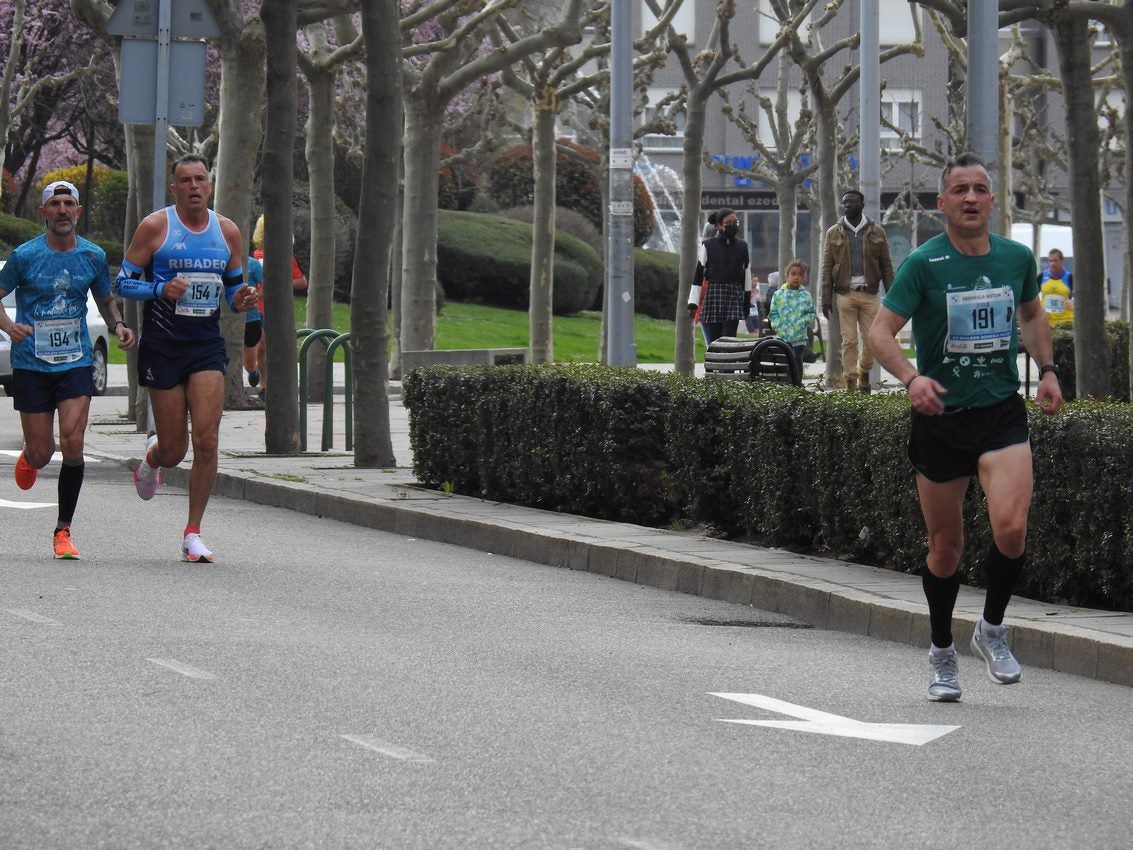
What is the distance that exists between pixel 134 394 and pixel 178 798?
17.0 metres

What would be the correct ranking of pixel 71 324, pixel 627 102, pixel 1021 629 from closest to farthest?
pixel 1021 629
pixel 71 324
pixel 627 102

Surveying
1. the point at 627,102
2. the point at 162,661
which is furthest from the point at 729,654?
the point at 627,102

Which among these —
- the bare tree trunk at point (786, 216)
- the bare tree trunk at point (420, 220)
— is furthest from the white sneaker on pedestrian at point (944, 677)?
the bare tree trunk at point (786, 216)

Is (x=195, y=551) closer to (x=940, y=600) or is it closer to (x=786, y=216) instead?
(x=940, y=600)

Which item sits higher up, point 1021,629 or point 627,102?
point 627,102

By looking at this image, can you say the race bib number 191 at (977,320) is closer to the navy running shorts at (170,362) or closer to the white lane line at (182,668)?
A: the white lane line at (182,668)

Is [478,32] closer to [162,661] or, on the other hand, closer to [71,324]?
[71,324]

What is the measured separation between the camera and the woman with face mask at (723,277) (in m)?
23.2

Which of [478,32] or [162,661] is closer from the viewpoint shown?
[162,661]

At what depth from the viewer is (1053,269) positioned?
116ft

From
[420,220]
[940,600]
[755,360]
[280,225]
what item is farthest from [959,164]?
[420,220]

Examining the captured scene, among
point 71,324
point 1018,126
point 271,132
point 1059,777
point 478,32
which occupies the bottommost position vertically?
point 1059,777

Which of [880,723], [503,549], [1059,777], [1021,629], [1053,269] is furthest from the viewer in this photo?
[1053,269]

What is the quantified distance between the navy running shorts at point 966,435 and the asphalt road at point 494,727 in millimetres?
794
